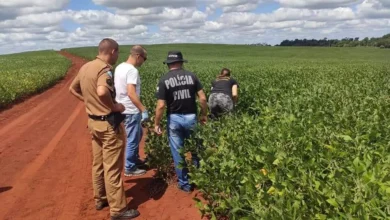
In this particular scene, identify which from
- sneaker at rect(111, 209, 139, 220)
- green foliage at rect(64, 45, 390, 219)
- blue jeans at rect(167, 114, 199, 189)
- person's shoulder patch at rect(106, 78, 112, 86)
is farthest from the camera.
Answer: blue jeans at rect(167, 114, 199, 189)

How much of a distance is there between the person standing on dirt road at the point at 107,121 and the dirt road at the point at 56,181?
38 centimetres

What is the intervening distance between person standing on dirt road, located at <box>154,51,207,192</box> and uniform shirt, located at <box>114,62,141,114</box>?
1.48 ft

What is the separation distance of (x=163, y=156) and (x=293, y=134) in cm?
298

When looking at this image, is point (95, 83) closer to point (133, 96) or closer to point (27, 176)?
point (133, 96)

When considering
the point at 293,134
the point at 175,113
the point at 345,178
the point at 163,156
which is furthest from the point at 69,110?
the point at 345,178

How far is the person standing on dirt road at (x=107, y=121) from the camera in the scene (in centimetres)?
519

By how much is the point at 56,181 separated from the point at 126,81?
221 centimetres

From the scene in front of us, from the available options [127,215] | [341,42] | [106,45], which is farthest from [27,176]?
[341,42]

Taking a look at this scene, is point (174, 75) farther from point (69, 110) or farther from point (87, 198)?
point (69, 110)

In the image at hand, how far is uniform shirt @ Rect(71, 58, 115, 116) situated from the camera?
16.8 ft

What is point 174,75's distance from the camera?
19.2ft

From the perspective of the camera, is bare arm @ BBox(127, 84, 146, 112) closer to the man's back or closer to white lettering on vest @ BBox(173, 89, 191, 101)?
white lettering on vest @ BBox(173, 89, 191, 101)

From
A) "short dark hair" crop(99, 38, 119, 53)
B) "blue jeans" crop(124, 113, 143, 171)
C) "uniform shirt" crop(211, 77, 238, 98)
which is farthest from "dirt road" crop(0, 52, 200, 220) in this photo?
"uniform shirt" crop(211, 77, 238, 98)

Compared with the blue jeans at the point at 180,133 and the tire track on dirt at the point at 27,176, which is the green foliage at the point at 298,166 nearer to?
the blue jeans at the point at 180,133
